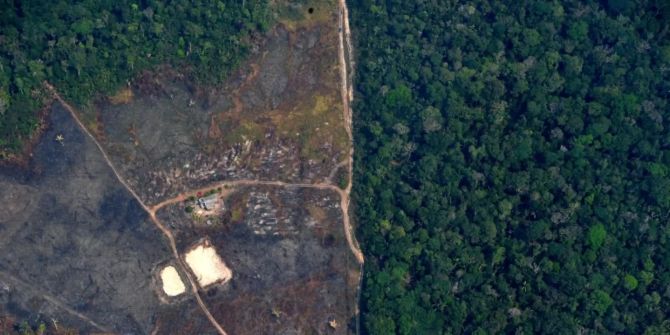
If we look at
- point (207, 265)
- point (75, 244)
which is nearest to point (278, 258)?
point (207, 265)

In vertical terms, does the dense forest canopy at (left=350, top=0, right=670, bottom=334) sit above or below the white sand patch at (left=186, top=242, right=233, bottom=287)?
above

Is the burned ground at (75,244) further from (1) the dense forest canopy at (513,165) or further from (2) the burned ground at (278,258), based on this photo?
(1) the dense forest canopy at (513,165)

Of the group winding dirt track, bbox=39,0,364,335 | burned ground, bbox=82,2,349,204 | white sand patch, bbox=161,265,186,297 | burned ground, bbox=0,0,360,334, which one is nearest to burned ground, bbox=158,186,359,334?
burned ground, bbox=0,0,360,334

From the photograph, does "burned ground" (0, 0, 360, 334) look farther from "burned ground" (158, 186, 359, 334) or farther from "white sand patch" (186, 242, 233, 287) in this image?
"white sand patch" (186, 242, 233, 287)

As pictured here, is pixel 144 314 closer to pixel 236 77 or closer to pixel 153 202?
pixel 153 202

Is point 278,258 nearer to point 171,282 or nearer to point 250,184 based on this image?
point 250,184

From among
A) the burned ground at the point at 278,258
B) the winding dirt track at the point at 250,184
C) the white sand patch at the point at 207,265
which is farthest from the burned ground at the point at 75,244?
the burned ground at the point at 278,258
